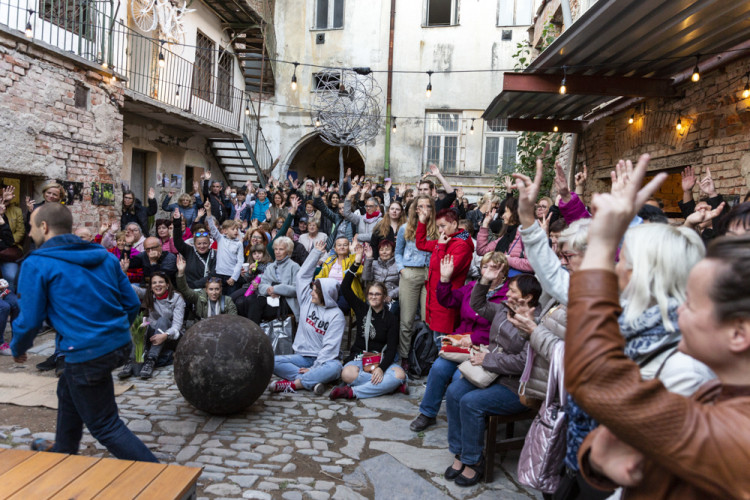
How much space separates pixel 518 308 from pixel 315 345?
3278 mm

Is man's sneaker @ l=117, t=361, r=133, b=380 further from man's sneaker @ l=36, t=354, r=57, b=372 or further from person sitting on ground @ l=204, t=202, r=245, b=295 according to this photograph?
person sitting on ground @ l=204, t=202, r=245, b=295

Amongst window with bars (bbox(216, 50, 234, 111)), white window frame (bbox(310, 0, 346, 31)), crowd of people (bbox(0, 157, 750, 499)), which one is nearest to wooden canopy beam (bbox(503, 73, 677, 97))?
crowd of people (bbox(0, 157, 750, 499))

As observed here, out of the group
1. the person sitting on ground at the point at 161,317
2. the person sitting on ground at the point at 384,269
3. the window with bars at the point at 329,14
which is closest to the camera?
the person sitting on ground at the point at 161,317

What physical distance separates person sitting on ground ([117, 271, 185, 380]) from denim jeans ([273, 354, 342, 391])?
162 cm

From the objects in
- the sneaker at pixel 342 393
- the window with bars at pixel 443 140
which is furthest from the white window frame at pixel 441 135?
the sneaker at pixel 342 393

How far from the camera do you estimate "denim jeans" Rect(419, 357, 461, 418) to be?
186 inches

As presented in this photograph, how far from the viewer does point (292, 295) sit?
22.4 ft

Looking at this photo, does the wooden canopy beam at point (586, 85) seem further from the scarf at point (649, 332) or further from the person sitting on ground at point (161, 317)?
the scarf at point (649, 332)

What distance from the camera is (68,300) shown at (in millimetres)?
3326

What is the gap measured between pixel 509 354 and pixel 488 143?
15.9 m

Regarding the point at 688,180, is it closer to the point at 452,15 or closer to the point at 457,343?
the point at 457,343

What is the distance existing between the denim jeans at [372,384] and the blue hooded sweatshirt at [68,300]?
2816mm

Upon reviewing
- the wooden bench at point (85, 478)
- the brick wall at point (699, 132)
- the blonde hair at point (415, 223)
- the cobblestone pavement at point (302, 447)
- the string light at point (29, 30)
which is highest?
the string light at point (29, 30)

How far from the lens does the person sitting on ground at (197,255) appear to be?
7781 mm
